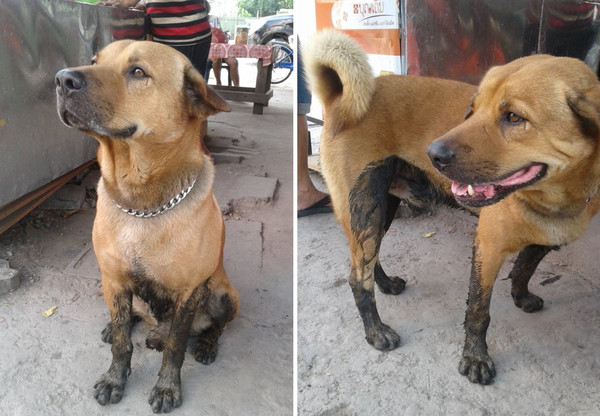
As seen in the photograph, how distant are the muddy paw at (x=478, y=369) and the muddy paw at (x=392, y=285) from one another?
0.72 meters

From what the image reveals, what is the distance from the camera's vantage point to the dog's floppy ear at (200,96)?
7.40 ft

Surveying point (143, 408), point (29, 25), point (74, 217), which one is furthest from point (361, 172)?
point (74, 217)

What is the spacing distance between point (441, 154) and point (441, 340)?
1232 millimetres

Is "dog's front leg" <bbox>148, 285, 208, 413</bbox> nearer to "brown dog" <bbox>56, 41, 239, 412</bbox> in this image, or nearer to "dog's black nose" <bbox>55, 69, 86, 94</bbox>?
"brown dog" <bbox>56, 41, 239, 412</bbox>

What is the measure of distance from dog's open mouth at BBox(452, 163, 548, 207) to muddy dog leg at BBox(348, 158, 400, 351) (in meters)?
0.58

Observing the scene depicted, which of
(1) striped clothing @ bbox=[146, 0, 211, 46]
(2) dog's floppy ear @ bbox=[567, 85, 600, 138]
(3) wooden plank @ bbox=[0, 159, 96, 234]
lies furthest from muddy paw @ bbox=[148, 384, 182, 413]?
(1) striped clothing @ bbox=[146, 0, 211, 46]

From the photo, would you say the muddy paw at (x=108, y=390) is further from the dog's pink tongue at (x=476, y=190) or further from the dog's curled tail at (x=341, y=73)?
the dog's pink tongue at (x=476, y=190)

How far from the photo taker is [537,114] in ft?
6.41

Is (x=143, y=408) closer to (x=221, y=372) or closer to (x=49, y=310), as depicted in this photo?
(x=221, y=372)

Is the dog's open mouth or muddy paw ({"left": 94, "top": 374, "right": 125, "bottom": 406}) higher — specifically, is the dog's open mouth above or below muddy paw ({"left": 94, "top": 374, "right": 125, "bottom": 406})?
above

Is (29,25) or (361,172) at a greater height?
(29,25)

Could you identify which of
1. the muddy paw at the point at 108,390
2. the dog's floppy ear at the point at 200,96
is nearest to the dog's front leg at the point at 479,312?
the dog's floppy ear at the point at 200,96

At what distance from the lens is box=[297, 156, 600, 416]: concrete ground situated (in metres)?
2.46

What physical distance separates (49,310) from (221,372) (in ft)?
3.53
